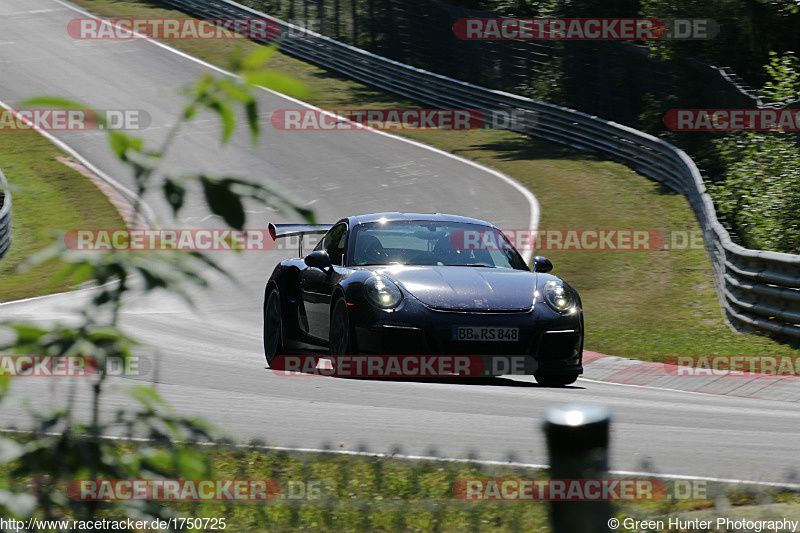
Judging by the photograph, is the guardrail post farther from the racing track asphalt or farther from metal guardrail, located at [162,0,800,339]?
metal guardrail, located at [162,0,800,339]

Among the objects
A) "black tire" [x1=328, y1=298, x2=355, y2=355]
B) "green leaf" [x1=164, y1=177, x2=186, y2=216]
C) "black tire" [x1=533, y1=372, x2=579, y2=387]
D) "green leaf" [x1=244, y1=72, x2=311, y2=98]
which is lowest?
"black tire" [x1=533, y1=372, x2=579, y2=387]

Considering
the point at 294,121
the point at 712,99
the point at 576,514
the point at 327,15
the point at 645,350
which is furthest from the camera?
A: the point at 327,15

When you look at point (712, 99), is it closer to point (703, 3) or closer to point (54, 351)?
point (703, 3)

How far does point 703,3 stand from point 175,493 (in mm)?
26361

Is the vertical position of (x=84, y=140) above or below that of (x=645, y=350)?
below

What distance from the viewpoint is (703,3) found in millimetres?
26719

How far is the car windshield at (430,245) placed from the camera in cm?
908

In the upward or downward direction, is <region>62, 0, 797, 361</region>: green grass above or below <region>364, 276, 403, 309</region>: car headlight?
below

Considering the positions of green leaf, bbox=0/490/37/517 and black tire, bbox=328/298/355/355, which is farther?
black tire, bbox=328/298/355/355

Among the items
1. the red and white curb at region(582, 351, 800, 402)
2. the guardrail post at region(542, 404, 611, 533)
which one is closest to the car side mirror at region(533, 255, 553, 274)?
the red and white curb at region(582, 351, 800, 402)

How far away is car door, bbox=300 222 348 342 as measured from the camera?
29.3ft

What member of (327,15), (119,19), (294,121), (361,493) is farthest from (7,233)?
(119,19)

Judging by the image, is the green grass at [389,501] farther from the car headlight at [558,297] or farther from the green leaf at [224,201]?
the car headlight at [558,297]

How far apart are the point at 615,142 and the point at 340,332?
19.5 m
